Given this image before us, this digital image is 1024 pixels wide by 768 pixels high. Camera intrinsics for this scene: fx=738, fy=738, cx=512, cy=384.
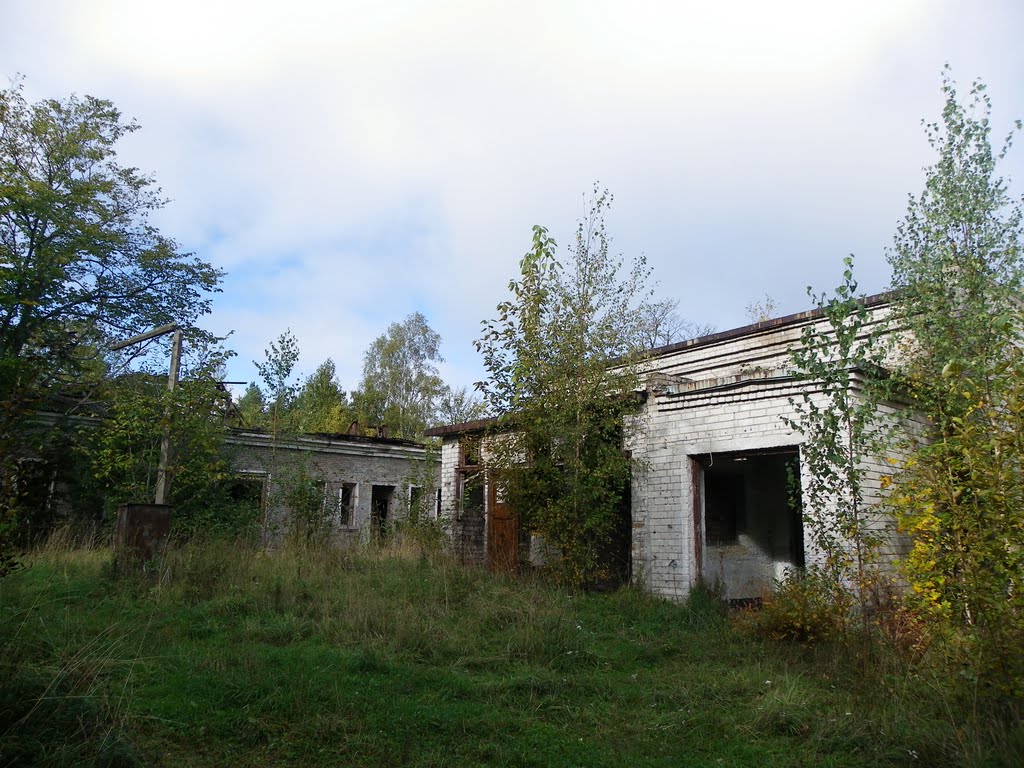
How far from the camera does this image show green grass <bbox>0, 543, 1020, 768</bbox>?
4.80 metres

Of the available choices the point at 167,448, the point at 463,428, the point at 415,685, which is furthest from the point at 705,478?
the point at 167,448

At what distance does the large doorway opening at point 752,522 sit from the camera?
518 inches

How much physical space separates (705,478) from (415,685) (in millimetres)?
8366

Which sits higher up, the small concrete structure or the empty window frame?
the empty window frame

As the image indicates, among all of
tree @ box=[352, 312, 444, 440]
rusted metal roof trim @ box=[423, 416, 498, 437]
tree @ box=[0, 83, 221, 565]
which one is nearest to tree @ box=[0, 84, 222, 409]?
tree @ box=[0, 83, 221, 565]

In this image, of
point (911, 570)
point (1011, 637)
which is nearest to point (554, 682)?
point (911, 570)

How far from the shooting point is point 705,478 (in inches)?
531

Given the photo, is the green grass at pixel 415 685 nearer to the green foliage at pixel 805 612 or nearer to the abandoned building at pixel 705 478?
the green foliage at pixel 805 612

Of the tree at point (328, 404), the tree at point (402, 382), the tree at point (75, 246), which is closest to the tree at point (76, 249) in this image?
the tree at point (75, 246)

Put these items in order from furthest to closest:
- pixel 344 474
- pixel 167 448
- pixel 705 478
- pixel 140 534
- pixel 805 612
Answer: pixel 344 474 < pixel 167 448 < pixel 705 478 < pixel 140 534 < pixel 805 612

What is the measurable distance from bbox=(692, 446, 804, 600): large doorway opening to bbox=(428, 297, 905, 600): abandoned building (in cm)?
2

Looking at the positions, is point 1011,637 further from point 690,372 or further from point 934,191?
point 690,372

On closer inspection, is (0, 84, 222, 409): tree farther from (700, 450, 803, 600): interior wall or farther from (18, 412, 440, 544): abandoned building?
(700, 450, 803, 600): interior wall

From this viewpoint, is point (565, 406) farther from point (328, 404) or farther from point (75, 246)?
point (328, 404)
